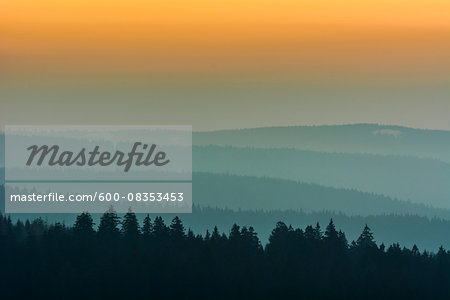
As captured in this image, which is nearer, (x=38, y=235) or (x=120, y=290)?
(x=120, y=290)

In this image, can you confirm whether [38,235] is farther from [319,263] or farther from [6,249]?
[319,263]

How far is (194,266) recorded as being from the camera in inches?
3861

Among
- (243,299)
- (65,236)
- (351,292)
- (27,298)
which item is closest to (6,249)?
(65,236)

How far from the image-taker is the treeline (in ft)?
313

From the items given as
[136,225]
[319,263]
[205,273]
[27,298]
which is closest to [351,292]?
[319,263]

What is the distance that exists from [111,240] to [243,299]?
13004 mm

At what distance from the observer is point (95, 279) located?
314ft

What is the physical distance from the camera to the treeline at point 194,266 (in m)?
95.2

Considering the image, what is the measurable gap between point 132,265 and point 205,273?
568cm

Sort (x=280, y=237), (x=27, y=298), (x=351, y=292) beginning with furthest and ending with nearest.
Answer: (x=280, y=237) → (x=351, y=292) → (x=27, y=298)

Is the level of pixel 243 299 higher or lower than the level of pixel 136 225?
lower

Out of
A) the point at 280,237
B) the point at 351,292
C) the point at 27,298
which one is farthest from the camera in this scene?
the point at 280,237

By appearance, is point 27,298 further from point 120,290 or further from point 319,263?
point 319,263

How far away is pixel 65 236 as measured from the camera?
10419 cm
